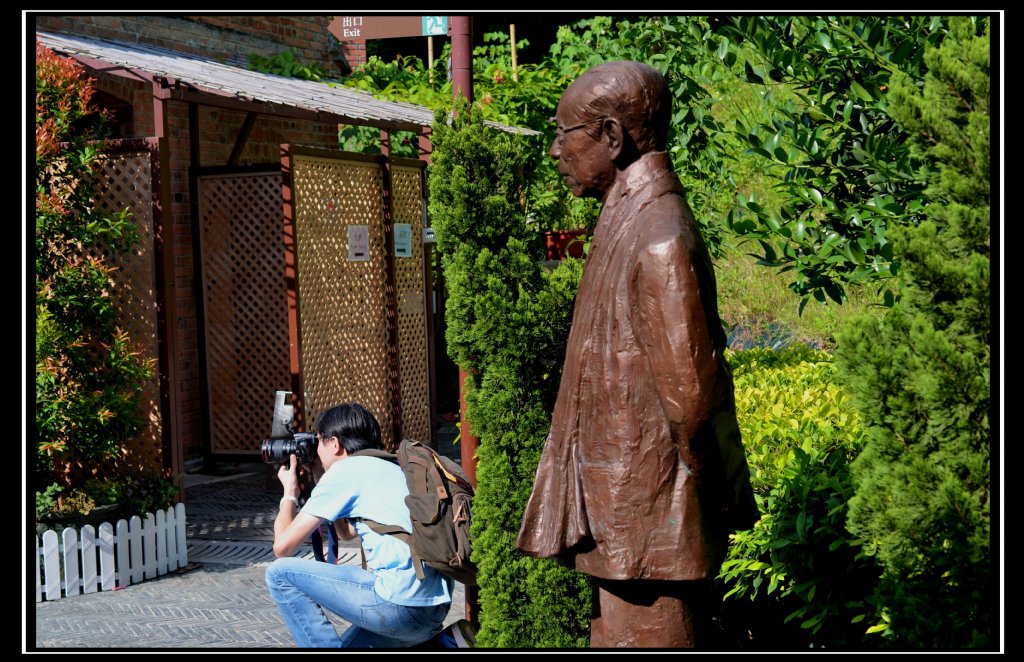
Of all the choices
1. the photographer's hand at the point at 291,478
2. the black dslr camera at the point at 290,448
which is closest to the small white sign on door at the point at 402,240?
the black dslr camera at the point at 290,448

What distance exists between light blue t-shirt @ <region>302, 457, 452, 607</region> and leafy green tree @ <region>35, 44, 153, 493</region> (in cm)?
271

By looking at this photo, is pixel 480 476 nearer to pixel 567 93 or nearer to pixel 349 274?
pixel 567 93

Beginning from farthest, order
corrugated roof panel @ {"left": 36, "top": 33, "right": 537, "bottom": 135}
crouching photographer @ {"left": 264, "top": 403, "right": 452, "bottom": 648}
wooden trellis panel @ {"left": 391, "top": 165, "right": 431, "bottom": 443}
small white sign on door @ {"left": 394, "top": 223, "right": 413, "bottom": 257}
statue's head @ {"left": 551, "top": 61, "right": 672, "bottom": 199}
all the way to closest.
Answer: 1. wooden trellis panel @ {"left": 391, "top": 165, "right": 431, "bottom": 443}
2. small white sign on door @ {"left": 394, "top": 223, "right": 413, "bottom": 257}
3. corrugated roof panel @ {"left": 36, "top": 33, "right": 537, "bottom": 135}
4. crouching photographer @ {"left": 264, "top": 403, "right": 452, "bottom": 648}
5. statue's head @ {"left": 551, "top": 61, "right": 672, "bottom": 199}

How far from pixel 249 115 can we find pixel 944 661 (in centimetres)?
946

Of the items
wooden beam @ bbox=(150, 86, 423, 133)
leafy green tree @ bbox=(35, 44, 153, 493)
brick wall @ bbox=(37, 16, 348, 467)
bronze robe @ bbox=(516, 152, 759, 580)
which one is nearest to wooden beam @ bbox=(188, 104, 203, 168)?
brick wall @ bbox=(37, 16, 348, 467)

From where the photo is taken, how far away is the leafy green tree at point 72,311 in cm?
638

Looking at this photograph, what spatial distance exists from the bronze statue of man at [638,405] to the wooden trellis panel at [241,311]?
7.47 m

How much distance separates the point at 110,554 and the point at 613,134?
4.71 metres

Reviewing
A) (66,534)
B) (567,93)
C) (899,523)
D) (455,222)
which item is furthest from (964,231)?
(66,534)

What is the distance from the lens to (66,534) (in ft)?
20.8

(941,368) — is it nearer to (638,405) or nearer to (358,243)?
(638,405)

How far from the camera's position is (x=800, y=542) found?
4.21 meters

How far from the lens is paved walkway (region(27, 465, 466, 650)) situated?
5.54 meters

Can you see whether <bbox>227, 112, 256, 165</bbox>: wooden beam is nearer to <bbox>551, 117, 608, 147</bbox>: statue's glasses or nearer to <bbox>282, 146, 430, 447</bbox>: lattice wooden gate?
<bbox>282, 146, 430, 447</bbox>: lattice wooden gate
